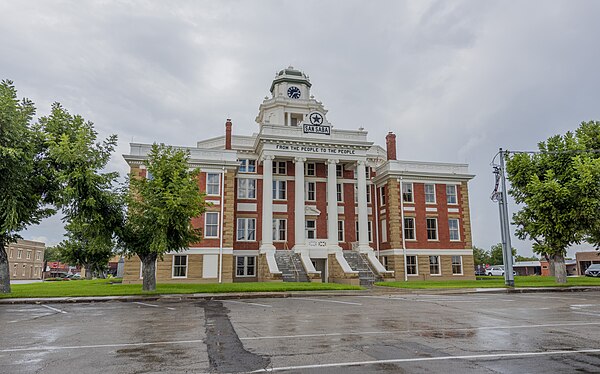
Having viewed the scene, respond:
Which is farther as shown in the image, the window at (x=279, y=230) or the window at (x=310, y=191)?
the window at (x=310, y=191)

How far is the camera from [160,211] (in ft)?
75.6

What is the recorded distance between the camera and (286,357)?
7.01 metres

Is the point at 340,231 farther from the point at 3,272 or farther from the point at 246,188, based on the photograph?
the point at 3,272

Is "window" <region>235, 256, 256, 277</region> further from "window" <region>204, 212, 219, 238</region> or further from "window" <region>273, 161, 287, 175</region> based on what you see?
"window" <region>273, 161, 287, 175</region>

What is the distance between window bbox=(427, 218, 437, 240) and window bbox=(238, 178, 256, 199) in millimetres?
15376

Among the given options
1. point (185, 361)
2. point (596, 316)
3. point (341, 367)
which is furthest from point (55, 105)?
point (596, 316)

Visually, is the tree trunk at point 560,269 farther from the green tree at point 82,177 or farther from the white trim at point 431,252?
the green tree at point 82,177

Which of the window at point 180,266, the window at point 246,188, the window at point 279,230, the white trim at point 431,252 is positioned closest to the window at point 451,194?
the white trim at point 431,252

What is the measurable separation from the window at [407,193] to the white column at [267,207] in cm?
1170

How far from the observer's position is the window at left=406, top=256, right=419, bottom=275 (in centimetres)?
3759

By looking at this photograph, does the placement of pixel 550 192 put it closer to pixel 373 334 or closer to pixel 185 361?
pixel 373 334

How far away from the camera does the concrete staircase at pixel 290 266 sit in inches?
1231

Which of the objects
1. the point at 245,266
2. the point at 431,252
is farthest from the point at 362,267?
the point at 245,266

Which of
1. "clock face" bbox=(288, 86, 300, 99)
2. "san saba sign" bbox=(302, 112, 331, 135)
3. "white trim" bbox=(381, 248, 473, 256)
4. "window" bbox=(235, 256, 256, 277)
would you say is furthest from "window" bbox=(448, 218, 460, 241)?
"clock face" bbox=(288, 86, 300, 99)
